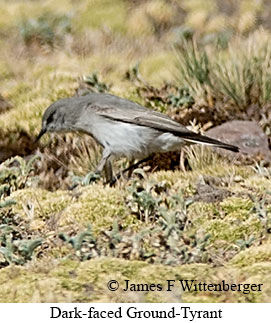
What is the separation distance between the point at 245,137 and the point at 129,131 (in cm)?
174

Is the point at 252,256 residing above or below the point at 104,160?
below

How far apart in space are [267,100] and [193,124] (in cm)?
142

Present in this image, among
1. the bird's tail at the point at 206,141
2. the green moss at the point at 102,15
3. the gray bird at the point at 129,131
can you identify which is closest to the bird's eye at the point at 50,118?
the gray bird at the point at 129,131

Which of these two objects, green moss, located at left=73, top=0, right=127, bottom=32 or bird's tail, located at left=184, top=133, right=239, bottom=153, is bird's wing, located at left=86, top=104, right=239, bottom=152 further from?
green moss, located at left=73, top=0, right=127, bottom=32

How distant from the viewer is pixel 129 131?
356 inches

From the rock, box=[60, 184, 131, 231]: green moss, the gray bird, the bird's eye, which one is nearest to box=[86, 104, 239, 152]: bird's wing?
the gray bird

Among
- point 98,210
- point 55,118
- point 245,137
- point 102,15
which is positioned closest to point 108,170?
point 55,118

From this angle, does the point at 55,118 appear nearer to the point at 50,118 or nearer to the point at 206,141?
the point at 50,118

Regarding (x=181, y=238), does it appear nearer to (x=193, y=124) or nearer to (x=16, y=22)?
(x=193, y=124)

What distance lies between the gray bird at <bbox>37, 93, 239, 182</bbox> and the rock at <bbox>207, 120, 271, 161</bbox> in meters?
0.94

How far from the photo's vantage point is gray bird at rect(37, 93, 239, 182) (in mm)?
9008

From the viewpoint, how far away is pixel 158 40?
619 inches

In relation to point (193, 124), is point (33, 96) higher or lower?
higher

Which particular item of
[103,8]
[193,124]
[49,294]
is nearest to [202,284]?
[49,294]
